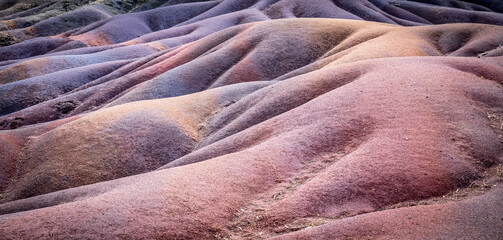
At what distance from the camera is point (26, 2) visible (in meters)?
69.4

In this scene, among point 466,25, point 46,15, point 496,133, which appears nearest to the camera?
point 496,133

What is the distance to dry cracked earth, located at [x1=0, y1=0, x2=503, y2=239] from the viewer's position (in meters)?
6.56

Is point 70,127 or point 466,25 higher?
point 466,25

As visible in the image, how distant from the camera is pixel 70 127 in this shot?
50.3ft

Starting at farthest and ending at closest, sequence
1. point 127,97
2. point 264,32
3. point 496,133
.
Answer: point 264,32, point 127,97, point 496,133

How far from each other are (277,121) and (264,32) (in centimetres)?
1575

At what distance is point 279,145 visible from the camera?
9258 millimetres

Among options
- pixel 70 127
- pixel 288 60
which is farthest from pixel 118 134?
pixel 288 60

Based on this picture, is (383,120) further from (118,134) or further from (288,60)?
(288,60)

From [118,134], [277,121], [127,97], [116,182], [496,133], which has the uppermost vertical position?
[496,133]

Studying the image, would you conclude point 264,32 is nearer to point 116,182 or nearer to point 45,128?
point 45,128

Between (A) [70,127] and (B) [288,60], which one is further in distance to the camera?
(B) [288,60]

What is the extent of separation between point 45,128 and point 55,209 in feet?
36.0

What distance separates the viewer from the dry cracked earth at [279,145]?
21.5ft
